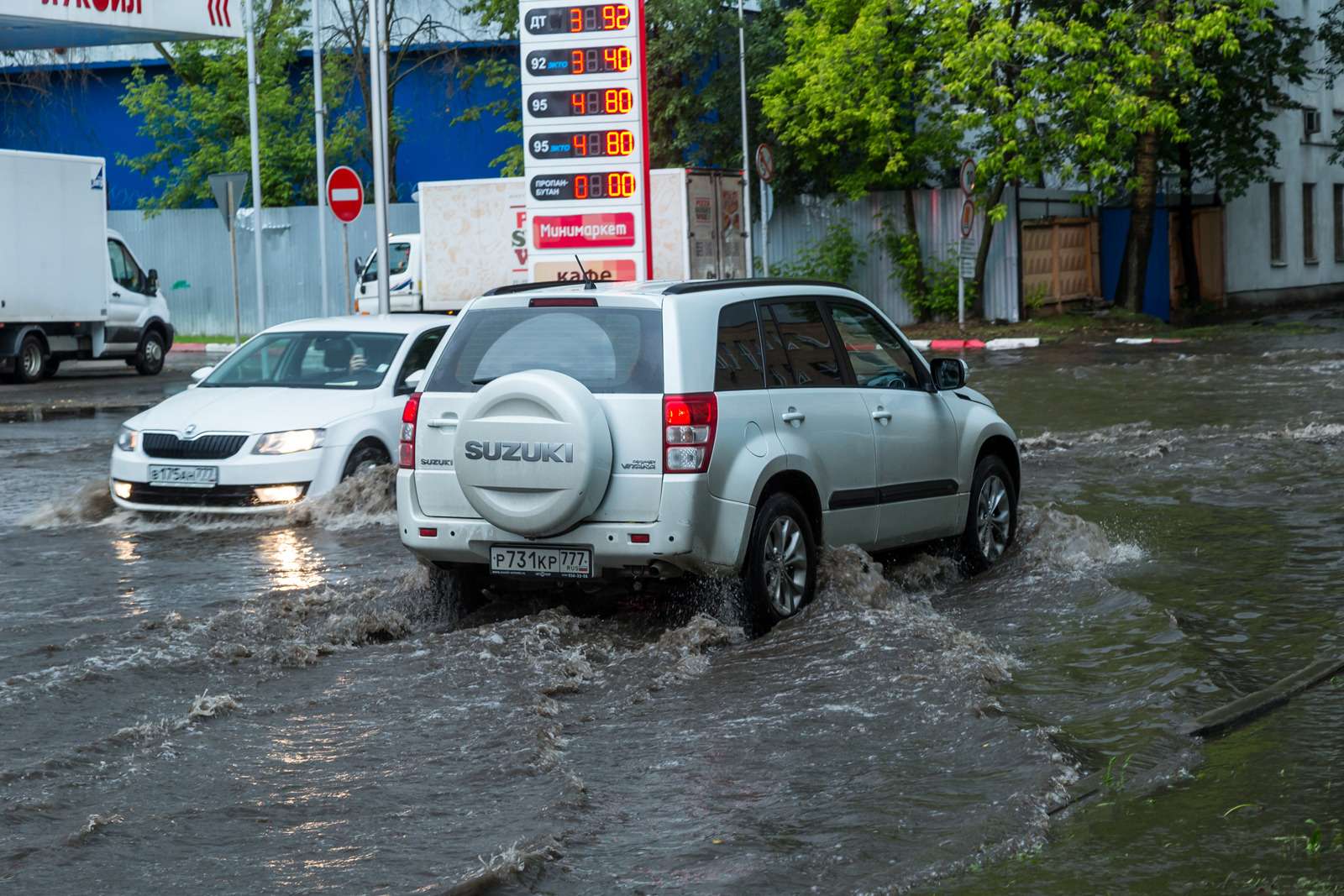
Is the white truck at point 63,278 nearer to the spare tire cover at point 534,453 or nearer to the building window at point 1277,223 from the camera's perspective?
the spare tire cover at point 534,453

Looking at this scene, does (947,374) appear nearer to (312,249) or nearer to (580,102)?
(580,102)

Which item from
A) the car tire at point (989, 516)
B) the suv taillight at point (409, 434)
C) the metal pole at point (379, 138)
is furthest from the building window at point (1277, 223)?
the suv taillight at point (409, 434)

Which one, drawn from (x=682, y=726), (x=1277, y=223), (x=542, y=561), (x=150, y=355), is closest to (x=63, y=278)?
(x=150, y=355)

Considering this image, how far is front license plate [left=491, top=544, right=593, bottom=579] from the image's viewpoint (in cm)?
759

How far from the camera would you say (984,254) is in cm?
3406

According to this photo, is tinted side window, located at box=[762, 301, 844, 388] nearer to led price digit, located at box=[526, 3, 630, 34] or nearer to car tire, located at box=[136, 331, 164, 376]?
led price digit, located at box=[526, 3, 630, 34]

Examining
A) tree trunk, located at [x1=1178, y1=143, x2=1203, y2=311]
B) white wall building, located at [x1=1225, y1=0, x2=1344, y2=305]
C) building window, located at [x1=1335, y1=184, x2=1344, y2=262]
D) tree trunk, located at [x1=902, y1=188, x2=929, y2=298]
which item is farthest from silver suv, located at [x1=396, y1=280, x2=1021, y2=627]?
building window, located at [x1=1335, y1=184, x2=1344, y2=262]

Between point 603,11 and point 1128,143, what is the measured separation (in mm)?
15505

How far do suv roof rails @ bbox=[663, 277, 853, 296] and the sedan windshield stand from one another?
4766 mm

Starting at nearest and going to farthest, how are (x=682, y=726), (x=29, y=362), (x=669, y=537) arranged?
(x=682, y=726) < (x=669, y=537) < (x=29, y=362)

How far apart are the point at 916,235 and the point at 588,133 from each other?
17.1 meters

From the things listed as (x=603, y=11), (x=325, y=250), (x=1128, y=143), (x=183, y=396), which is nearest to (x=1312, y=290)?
(x=1128, y=143)

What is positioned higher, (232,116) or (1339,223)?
(232,116)

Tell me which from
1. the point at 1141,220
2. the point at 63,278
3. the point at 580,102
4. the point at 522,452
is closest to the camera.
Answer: the point at 522,452
